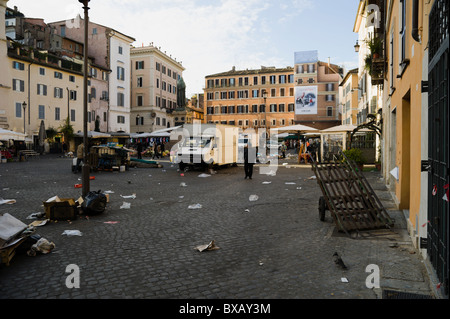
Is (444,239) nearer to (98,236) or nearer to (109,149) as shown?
(98,236)

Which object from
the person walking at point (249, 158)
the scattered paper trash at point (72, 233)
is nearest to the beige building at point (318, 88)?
the person walking at point (249, 158)

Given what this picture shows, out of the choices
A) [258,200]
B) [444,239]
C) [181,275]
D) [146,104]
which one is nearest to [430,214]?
[444,239]

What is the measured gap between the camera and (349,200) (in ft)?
23.3

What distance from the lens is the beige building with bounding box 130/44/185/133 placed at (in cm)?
6397

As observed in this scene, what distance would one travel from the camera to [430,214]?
424 cm

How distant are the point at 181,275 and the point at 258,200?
6124 mm

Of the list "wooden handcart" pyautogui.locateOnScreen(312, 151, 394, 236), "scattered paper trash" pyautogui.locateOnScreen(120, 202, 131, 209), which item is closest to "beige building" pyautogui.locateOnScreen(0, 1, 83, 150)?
"scattered paper trash" pyautogui.locateOnScreen(120, 202, 131, 209)

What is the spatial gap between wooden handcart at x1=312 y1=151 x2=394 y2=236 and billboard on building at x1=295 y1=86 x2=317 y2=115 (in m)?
57.5

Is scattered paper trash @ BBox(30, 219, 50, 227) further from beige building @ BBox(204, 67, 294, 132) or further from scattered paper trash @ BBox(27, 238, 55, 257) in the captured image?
beige building @ BBox(204, 67, 294, 132)

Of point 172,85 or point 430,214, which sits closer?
point 430,214

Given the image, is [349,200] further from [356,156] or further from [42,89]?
[42,89]

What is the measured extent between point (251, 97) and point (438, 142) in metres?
73.1

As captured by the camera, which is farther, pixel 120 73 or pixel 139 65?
pixel 139 65

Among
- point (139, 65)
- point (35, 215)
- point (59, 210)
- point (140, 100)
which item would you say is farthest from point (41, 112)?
point (59, 210)
